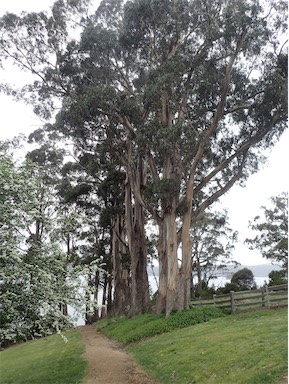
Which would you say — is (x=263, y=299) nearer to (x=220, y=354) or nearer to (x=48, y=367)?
(x=220, y=354)

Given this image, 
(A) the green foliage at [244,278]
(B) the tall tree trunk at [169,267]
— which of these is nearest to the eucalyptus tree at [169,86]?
(B) the tall tree trunk at [169,267]

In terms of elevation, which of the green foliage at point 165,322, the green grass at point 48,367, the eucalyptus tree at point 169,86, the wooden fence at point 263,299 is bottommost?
the green grass at point 48,367

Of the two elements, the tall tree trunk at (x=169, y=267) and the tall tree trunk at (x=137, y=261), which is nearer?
the tall tree trunk at (x=169, y=267)

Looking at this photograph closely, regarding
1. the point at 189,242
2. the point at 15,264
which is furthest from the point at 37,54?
the point at 15,264

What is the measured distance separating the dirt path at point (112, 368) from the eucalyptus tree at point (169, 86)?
11.6 feet

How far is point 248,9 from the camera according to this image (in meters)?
15.6

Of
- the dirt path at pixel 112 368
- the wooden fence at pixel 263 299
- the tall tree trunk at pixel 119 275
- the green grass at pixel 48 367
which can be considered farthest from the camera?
the tall tree trunk at pixel 119 275

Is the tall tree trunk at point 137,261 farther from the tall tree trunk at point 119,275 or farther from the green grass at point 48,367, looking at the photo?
the tall tree trunk at point 119,275

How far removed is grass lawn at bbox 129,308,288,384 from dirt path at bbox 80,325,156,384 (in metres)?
0.34

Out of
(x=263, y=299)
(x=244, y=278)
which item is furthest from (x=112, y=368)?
(x=244, y=278)

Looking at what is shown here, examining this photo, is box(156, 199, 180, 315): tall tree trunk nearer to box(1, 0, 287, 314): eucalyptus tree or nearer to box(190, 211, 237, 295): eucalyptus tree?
box(1, 0, 287, 314): eucalyptus tree

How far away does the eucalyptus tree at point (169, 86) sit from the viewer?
16.3 meters

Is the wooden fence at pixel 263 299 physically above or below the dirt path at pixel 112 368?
above

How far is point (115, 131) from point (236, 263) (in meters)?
28.8
